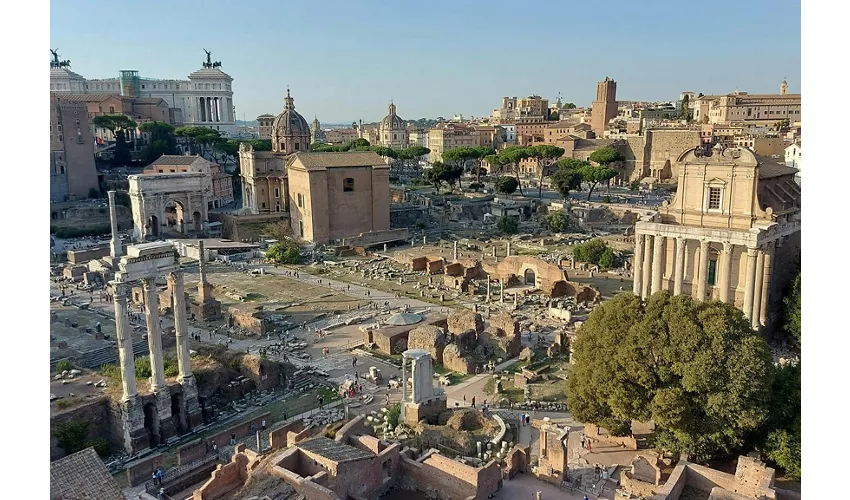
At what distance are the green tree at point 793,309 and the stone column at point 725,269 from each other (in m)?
1.98

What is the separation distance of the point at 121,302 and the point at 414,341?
1096cm

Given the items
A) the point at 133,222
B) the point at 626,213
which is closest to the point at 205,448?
the point at 133,222

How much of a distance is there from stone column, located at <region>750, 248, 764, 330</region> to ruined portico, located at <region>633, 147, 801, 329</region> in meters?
0.03

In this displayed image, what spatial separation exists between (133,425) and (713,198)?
2207 cm

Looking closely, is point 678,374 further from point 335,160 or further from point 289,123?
point 289,123

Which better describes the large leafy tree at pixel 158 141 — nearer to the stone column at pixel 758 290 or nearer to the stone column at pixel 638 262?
the stone column at pixel 638 262

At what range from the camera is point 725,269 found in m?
24.3

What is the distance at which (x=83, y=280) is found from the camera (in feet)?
120

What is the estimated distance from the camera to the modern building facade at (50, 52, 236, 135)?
92812 mm

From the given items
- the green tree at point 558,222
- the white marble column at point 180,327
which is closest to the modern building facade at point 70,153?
the green tree at point 558,222

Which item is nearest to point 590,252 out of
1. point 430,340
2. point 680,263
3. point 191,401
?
point 680,263

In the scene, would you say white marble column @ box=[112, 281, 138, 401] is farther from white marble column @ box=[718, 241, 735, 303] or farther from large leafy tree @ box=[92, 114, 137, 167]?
large leafy tree @ box=[92, 114, 137, 167]

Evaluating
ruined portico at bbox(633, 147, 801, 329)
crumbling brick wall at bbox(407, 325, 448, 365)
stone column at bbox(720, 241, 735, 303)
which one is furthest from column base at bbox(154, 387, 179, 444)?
stone column at bbox(720, 241, 735, 303)

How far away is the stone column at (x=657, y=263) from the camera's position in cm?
2621
